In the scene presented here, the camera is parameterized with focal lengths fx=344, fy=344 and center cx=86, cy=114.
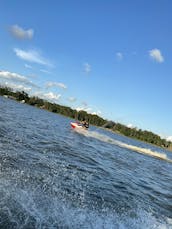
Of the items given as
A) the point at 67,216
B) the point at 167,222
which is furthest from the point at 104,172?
the point at 67,216

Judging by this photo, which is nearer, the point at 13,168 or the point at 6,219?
the point at 6,219

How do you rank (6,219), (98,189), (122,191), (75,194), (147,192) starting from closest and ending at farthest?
(6,219)
(75,194)
(98,189)
(122,191)
(147,192)

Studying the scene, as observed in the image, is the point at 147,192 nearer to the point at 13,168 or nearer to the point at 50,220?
the point at 13,168

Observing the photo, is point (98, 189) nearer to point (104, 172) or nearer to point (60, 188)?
point (60, 188)

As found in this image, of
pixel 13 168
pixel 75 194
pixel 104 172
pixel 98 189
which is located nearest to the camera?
pixel 75 194

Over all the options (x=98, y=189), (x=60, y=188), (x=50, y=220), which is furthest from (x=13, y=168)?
(x=50, y=220)

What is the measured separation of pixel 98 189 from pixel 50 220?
24.0 feet

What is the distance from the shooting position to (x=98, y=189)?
17578 millimetres

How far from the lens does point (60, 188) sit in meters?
15.3

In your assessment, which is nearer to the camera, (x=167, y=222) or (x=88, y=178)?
(x=167, y=222)

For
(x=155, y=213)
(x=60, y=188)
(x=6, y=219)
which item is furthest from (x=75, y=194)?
(x=6, y=219)

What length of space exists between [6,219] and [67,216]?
2.42 m

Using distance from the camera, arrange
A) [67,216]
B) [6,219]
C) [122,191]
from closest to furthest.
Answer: [6,219] < [67,216] < [122,191]

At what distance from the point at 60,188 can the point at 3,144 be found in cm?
801
